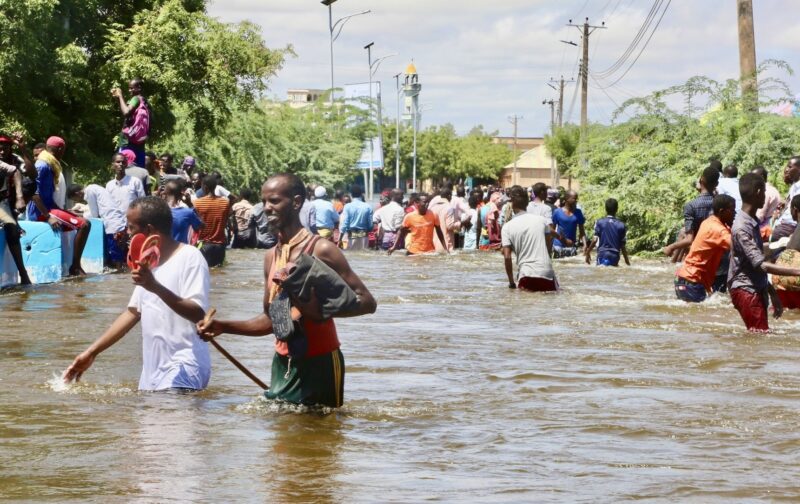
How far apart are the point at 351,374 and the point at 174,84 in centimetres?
2202

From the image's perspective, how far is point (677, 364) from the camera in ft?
36.1

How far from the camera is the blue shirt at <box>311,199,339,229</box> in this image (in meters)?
23.9

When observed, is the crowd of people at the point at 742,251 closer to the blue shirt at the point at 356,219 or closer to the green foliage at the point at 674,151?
the green foliage at the point at 674,151

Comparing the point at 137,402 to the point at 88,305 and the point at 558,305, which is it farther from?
the point at 558,305

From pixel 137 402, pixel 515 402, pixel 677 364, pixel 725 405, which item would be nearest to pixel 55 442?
pixel 137 402

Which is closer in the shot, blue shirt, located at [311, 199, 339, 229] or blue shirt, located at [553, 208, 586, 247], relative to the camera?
blue shirt, located at [311, 199, 339, 229]

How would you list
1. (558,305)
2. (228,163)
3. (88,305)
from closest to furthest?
1. (88,305)
2. (558,305)
3. (228,163)

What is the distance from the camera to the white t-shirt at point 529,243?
15438 mm

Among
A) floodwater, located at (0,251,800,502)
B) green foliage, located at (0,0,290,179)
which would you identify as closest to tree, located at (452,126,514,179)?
green foliage, located at (0,0,290,179)

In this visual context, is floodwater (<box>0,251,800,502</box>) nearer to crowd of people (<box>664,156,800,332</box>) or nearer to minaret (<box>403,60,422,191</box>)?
crowd of people (<box>664,156,800,332</box>)

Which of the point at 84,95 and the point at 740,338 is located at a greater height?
the point at 84,95

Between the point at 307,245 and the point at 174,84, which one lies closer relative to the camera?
the point at 307,245

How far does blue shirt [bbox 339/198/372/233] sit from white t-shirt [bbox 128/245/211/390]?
22.8 m

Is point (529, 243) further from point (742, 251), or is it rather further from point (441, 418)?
point (441, 418)
